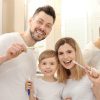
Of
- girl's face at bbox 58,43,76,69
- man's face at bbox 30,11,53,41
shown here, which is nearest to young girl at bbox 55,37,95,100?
girl's face at bbox 58,43,76,69

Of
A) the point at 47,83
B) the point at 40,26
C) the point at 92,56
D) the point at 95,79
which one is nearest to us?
the point at 95,79

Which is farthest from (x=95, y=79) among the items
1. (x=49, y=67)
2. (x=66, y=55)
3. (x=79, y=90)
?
(x=49, y=67)

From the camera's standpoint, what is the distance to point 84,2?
1965 mm

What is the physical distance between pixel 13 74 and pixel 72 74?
337 millimetres

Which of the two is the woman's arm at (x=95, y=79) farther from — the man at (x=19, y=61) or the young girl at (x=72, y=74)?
the man at (x=19, y=61)

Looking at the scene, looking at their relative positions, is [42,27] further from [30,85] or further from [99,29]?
[99,29]

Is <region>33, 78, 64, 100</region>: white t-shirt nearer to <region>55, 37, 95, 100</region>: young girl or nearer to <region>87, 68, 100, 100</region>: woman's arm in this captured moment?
<region>55, 37, 95, 100</region>: young girl

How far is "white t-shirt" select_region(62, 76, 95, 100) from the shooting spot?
1.23m

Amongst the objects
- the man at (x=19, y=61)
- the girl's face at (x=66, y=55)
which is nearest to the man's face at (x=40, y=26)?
the man at (x=19, y=61)

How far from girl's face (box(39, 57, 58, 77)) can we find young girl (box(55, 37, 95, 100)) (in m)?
0.04

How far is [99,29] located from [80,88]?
0.76 meters

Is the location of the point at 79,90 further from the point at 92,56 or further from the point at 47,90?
the point at 92,56

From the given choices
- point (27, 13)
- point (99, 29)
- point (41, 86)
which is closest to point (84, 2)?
point (99, 29)

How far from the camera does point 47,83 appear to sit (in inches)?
54.6
